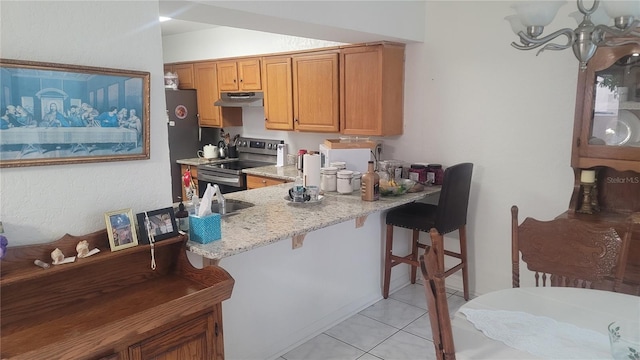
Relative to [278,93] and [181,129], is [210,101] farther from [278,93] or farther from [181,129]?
[278,93]

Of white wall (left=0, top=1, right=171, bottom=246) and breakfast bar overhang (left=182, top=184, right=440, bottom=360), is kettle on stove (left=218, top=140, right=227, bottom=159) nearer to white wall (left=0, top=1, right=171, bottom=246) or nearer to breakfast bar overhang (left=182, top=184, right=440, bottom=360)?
breakfast bar overhang (left=182, top=184, right=440, bottom=360)

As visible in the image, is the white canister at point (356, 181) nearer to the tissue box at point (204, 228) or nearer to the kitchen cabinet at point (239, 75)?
the tissue box at point (204, 228)

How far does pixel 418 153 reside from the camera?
147 inches

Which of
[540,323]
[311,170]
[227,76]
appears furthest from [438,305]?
[227,76]

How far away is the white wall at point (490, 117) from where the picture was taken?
302 centimetres

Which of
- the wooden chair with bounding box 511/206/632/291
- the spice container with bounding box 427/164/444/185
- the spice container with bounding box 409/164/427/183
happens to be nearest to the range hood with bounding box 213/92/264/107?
the spice container with bounding box 409/164/427/183

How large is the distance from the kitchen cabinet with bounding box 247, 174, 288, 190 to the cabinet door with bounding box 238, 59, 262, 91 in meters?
0.96

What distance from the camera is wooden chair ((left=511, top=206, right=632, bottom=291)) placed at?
1948 millimetres

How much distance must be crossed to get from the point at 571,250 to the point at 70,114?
7.55 ft

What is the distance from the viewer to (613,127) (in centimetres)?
253

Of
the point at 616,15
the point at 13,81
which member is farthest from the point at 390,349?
the point at 13,81

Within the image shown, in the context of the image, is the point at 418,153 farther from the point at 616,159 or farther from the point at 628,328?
the point at 628,328

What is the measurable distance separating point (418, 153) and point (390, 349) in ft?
5.62

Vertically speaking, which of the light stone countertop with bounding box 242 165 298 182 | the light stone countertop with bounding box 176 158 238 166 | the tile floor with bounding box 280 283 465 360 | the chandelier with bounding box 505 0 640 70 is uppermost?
the chandelier with bounding box 505 0 640 70
